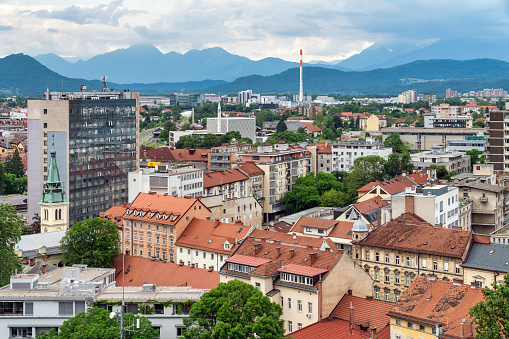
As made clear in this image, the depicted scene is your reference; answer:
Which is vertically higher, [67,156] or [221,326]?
[67,156]

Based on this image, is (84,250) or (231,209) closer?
(84,250)

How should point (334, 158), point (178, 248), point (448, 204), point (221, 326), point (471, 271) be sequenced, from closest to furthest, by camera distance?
point (221, 326) < point (471, 271) < point (178, 248) < point (448, 204) < point (334, 158)

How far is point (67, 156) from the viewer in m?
115

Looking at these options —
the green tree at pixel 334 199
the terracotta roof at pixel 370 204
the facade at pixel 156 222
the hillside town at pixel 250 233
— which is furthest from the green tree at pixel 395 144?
the facade at pixel 156 222

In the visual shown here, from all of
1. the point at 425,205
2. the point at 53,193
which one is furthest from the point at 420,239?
the point at 53,193

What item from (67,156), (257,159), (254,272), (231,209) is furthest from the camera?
(257,159)

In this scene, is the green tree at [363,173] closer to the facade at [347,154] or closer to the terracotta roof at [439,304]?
the facade at [347,154]

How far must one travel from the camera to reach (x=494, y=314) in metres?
37.2

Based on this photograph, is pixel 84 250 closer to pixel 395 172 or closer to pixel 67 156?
pixel 67 156

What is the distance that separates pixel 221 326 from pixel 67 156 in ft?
254

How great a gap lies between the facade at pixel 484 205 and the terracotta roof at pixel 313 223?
808 inches

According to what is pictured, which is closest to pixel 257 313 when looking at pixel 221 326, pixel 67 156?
pixel 221 326

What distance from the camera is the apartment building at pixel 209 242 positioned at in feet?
239

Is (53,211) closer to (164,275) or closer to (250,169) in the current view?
(164,275)
